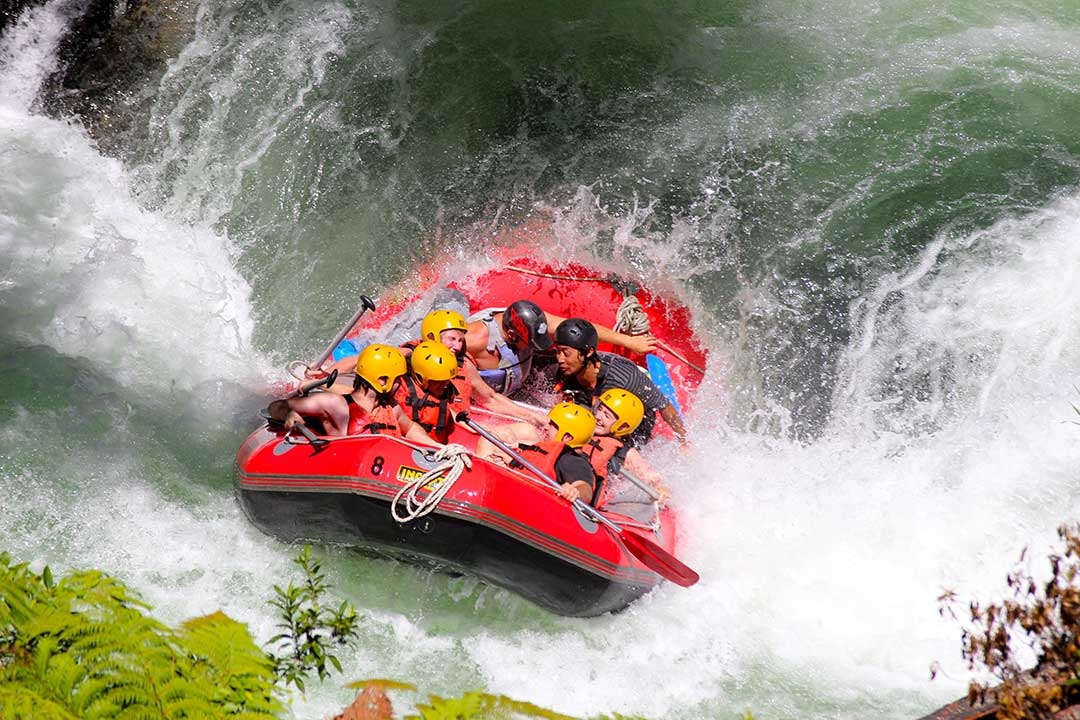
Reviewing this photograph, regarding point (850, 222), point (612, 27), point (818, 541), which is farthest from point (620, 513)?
point (612, 27)

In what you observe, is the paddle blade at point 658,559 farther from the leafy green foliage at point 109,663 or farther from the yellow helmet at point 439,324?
the leafy green foliage at point 109,663

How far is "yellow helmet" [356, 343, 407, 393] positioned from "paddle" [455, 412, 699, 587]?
1.46 ft

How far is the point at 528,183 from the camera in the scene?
812 cm

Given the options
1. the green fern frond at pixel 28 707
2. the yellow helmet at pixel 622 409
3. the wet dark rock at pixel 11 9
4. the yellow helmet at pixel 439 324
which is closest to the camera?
the green fern frond at pixel 28 707

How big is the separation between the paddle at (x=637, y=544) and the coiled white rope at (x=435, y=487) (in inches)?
14.2

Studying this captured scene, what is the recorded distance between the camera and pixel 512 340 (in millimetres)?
5930

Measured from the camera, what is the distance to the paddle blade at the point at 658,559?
5.31 meters

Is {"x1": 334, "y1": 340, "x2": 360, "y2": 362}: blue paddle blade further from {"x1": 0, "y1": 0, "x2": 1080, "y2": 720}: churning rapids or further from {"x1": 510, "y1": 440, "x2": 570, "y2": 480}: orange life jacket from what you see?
{"x1": 510, "y1": 440, "x2": 570, "y2": 480}: orange life jacket

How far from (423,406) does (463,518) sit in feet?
2.33

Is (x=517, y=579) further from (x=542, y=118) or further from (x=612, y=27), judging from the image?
(x=612, y=27)

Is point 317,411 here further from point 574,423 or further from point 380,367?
point 574,423

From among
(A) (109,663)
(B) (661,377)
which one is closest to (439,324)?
(B) (661,377)

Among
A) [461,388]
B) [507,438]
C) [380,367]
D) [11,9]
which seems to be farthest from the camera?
[11,9]

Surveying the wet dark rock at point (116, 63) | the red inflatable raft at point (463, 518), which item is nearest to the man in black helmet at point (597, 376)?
the red inflatable raft at point (463, 518)
